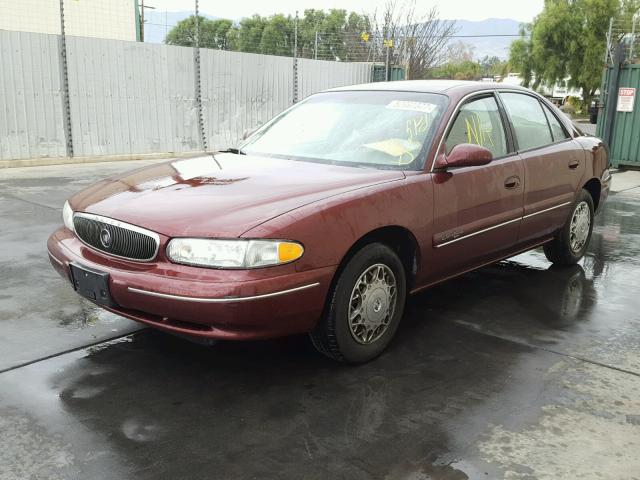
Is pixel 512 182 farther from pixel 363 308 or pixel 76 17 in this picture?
pixel 76 17

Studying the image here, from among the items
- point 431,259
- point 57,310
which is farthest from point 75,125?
point 431,259

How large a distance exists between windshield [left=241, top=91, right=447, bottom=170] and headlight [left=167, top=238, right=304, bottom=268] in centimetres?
111

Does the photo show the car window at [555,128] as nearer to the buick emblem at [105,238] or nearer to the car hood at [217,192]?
the car hood at [217,192]

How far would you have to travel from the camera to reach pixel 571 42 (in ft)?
137

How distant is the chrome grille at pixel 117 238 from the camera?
10.4 feet

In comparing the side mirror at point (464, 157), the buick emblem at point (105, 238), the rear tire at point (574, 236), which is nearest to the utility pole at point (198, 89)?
the rear tire at point (574, 236)

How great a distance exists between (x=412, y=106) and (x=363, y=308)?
4.91ft

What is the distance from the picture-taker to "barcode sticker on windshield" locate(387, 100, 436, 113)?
4.23 metres

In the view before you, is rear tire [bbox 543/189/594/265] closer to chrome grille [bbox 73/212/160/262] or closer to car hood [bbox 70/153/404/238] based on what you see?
car hood [bbox 70/153/404/238]

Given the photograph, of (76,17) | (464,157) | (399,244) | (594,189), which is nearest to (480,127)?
(464,157)

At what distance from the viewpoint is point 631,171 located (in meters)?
12.9

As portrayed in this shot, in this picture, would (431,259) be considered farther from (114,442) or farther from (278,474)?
(114,442)

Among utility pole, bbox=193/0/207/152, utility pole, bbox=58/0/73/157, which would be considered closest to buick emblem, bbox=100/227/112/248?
utility pole, bbox=58/0/73/157

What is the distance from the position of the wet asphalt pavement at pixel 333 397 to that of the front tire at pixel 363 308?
13cm
